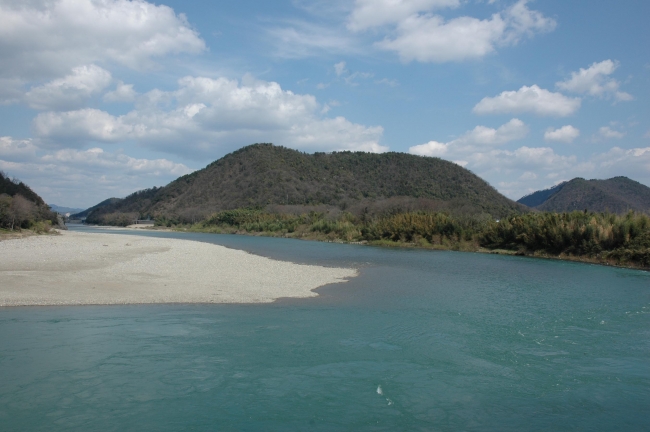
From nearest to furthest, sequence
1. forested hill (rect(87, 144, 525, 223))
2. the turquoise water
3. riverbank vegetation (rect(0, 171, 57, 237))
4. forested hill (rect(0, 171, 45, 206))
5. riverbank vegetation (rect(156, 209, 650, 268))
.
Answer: the turquoise water
riverbank vegetation (rect(156, 209, 650, 268))
riverbank vegetation (rect(0, 171, 57, 237))
forested hill (rect(0, 171, 45, 206))
forested hill (rect(87, 144, 525, 223))

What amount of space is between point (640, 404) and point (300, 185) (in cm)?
10798

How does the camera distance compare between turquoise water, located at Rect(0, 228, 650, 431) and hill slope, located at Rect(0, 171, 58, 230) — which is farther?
hill slope, located at Rect(0, 171, 58, 230)

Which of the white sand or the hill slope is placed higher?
the hill slope

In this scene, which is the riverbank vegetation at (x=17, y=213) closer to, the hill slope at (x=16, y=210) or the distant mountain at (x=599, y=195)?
the hill slope at (x=16, y=210)

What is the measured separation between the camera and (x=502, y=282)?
21.1 meters

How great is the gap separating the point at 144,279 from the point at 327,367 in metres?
11.7

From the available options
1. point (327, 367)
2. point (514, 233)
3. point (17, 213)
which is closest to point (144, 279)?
point (327, 367)

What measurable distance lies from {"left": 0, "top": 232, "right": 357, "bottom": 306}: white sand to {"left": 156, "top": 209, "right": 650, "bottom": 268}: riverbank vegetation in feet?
57.3

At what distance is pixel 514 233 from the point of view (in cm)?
3778

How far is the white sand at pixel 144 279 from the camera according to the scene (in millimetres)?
14750

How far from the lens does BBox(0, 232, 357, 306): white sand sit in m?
14.8

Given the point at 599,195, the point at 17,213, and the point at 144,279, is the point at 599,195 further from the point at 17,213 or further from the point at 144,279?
the point at 17,213

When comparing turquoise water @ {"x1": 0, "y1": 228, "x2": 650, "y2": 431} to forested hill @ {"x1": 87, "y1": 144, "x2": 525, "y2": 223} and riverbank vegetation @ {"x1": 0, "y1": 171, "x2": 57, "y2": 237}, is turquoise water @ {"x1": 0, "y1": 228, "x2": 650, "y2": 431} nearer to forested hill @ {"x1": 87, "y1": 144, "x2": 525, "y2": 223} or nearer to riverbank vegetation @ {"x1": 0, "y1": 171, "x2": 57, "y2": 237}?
riverbank vegetation @ {"x1": 0, "y1": 171, "x2": 57, "y2": 237}

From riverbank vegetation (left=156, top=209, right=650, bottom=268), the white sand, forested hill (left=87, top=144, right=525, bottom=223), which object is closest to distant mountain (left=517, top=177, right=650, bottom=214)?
forested hill (left=87, top=144, right=525, bottom=223)
